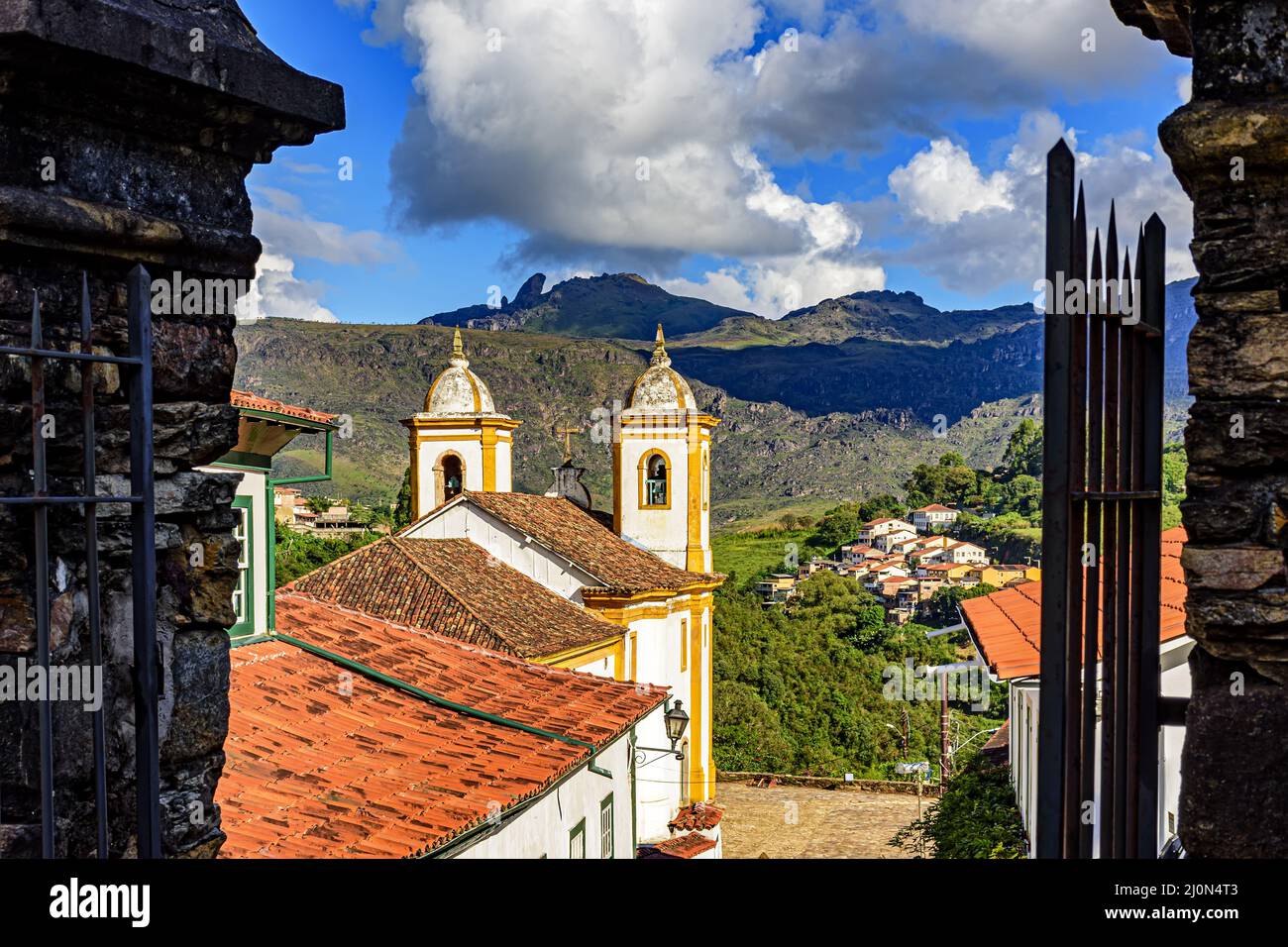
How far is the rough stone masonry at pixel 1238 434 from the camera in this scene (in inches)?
100

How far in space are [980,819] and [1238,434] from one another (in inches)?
383

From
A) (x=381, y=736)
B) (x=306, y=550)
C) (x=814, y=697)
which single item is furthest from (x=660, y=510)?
(x=381, y=736)

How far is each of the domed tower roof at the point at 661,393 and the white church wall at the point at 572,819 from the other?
15373 mm

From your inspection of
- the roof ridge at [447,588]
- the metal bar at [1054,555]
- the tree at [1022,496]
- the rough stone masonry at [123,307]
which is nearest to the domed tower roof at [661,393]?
the roof ridge at [447,588]

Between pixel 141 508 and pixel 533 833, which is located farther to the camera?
pixel 533 833

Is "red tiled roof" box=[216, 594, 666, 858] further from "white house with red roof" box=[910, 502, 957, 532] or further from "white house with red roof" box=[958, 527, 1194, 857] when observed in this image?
"white house with red roof" box=[910, 502, 957, 532]

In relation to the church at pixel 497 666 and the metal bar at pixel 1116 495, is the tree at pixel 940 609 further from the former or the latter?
the metal bar at pixel 1116 495

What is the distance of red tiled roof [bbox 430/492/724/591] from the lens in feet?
77.3

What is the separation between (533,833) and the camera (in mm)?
9906

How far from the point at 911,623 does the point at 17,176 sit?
4283cm

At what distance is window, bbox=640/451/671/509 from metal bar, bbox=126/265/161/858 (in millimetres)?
25631

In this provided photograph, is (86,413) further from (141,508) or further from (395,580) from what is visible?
(395,580)
